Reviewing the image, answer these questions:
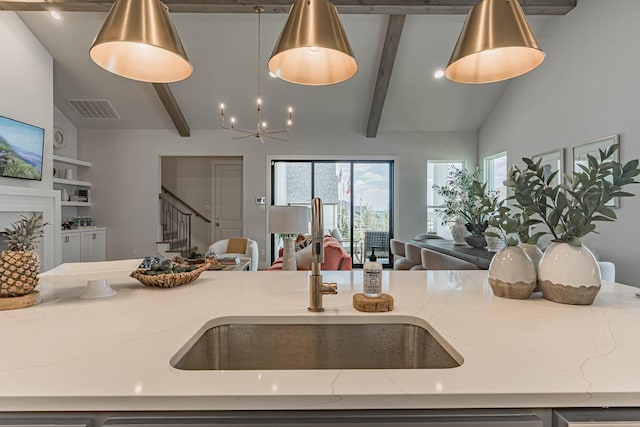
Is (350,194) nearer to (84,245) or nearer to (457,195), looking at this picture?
(457,195)

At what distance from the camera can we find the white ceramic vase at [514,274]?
120 cm

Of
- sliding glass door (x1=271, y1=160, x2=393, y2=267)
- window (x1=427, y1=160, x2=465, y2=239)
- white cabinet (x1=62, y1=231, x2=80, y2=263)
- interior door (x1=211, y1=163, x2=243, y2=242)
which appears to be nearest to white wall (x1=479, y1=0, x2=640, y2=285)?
window (x1=427, y1=160, x2=465, y2=239)

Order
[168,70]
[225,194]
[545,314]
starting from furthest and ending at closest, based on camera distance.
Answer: [225,194], [168,70], [545,314]

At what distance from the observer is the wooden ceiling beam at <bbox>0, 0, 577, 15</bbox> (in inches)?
153

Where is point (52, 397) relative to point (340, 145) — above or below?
below

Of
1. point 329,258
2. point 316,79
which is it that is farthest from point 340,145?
point 316,79

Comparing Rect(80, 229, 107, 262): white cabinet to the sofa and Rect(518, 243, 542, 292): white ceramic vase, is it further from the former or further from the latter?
Rect(518, 243, 542, 292): white ceramic vase

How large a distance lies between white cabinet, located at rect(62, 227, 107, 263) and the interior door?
223 cm

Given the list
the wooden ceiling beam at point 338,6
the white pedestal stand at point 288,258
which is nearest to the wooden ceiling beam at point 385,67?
the wooden ceiling beam at point 338,6

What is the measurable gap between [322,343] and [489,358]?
495 mm

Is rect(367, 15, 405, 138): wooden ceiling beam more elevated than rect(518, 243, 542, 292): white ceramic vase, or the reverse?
rect(367, 15, 405, 138): wooden ceiling beam

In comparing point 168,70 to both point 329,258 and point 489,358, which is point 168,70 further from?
point 329,258

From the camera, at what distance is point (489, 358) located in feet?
2.46

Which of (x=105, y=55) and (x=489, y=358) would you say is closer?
(x=489, y=358)
